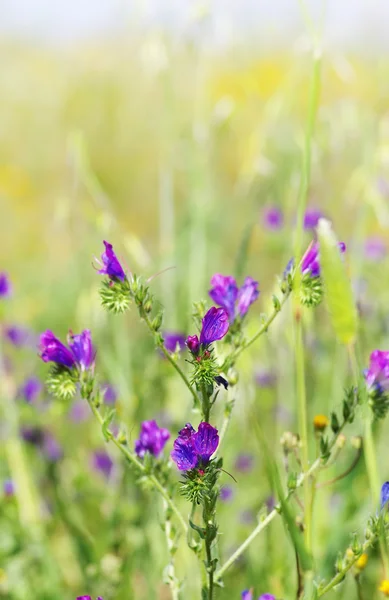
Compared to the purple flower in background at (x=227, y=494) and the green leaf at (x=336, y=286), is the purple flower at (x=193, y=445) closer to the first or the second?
the green leaf at (x=336, y=286)

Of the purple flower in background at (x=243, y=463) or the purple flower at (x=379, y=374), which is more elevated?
the purple flower in background at (x=243, y=463)

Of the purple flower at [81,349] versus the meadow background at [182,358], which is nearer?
the purple flower at [81,349]

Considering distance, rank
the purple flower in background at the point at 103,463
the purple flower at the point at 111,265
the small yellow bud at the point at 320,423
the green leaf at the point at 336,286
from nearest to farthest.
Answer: the green leaf at the point at 336,286
the purple flower at the point at 111,265
the small yellow bud at the point at 320,423
the purple flower in background at the point at 103,463

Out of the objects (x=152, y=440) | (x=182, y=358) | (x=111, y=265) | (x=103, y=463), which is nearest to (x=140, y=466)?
(x=152, y=440)

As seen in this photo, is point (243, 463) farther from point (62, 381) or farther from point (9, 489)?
point (62, 381)

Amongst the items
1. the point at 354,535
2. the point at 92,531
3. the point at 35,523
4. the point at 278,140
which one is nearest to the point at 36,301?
the point at 278,140

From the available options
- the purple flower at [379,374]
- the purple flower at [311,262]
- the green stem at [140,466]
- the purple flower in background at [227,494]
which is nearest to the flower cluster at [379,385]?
the purple flower at [379,374]
